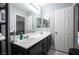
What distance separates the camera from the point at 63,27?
91.9 inches

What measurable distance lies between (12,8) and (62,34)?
1.38 meters

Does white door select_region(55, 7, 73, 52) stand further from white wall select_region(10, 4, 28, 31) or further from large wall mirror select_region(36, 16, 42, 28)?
white wall select_region(10, 4, 28, 31)

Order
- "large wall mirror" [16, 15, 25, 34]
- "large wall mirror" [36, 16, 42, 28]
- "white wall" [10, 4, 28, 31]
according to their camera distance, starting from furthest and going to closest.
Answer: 1. "large wall mirror" [36, 16, 42, 28]
2. "large wall mirror" [16, 15, 25, 34]
3. "white wall" [10, 4, 28, 31]

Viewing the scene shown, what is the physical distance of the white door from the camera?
2.25 m

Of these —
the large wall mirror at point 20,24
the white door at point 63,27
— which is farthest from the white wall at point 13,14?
the white door at point 63,27

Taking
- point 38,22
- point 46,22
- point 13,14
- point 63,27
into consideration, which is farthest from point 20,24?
point 63,27

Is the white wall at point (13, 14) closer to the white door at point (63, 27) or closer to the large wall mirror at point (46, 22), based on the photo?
the large wall mirror at point (46, 22)

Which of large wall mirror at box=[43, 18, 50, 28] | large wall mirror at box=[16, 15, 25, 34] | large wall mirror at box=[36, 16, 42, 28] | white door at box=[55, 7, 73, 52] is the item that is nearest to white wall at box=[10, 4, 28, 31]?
large wall mirror at box=[16, 15, 25, 34]

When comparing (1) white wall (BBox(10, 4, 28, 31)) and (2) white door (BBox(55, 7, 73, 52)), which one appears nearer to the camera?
(1) white wall (BBox(10, 4, 28, 31))

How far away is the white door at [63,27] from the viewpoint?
7.37ft

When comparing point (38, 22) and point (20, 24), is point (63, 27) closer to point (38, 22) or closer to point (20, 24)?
point (38, 22)

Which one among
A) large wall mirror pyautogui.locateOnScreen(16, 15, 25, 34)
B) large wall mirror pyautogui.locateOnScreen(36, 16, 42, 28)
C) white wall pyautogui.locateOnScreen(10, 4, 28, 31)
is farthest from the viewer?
large wall mirror pyautogui.locateOnScreen(36, 16, 42, 28)
